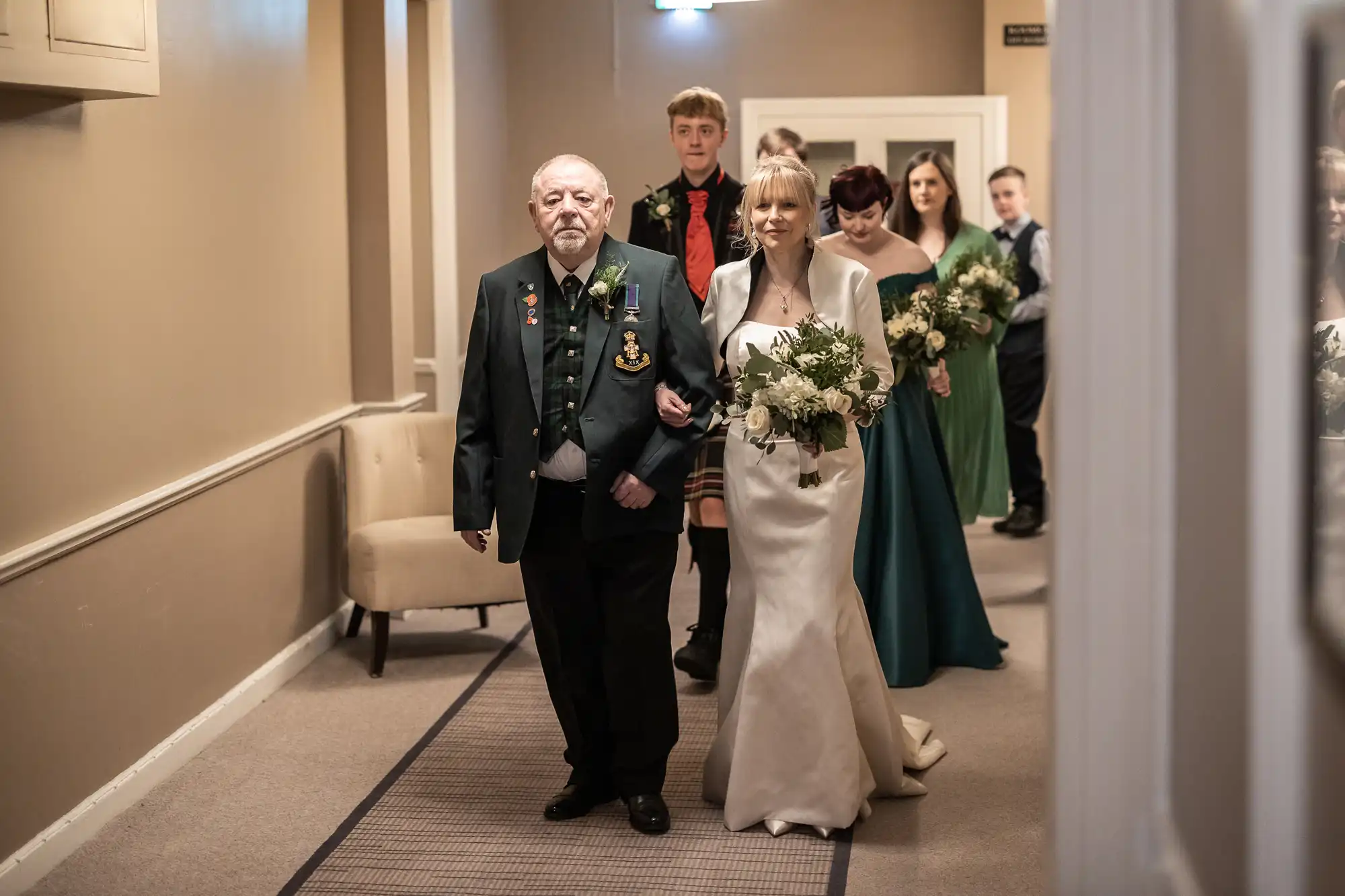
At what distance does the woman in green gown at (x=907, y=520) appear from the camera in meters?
5.03

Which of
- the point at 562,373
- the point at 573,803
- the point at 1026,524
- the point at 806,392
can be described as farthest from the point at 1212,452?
the point at 1026,524

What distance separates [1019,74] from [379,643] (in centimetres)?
560

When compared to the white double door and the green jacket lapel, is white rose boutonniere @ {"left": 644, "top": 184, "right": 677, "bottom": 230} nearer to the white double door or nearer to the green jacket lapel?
the green jacket lapel

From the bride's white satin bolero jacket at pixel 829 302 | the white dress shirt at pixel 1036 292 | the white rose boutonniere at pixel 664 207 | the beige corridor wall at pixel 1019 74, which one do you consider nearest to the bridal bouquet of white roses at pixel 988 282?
the white rose boutonniere at pixel 664 207

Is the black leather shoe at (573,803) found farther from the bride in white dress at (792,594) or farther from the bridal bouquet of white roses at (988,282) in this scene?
the bridal bouquet of white roses at (988,282)

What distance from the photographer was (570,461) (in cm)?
364

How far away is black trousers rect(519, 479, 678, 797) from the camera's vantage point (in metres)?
3.69

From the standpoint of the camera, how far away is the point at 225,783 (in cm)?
418

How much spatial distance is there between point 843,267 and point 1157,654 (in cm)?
191

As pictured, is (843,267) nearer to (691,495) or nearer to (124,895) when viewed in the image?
(691,495)

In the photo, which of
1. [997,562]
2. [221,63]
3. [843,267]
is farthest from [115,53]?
[997,562]

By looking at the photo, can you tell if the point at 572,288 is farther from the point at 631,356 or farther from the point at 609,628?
the point at 609,628

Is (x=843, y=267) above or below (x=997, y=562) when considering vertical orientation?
above

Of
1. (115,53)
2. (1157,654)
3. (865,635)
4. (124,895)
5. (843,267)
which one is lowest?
(124,895)
